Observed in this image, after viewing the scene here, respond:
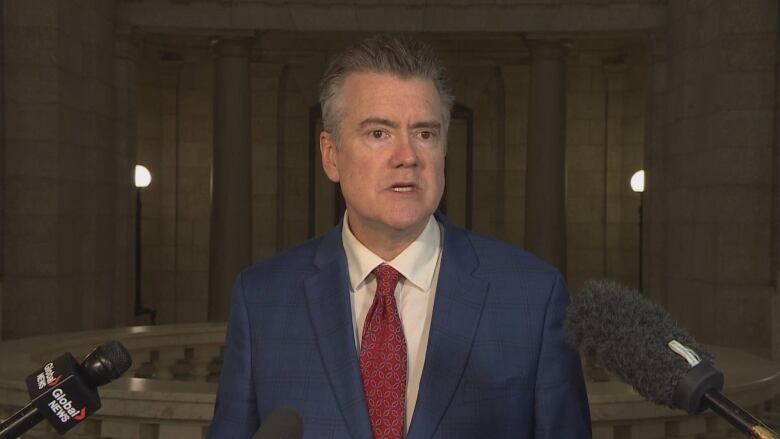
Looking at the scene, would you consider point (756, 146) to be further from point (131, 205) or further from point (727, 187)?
point (131, 205)

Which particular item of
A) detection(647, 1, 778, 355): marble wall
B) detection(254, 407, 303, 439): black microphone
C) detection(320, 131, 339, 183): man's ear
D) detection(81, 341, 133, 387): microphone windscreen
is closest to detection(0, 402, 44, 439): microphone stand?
detection(81, 341, 133, 387): microphone windscreen

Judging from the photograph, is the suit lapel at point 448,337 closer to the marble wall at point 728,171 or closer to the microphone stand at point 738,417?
the microphone stand at point 738,417

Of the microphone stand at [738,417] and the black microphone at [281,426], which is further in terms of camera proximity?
the microphone stand at [738,417]

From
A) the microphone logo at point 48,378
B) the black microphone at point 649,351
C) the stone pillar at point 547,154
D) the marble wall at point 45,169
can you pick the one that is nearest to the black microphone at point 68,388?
the microphone logo at point 48,378

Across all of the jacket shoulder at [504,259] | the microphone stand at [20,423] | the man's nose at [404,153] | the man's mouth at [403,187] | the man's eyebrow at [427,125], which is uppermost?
the man's eyebrow at [427,125]

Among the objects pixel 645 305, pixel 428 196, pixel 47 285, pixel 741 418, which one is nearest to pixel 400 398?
pixel 428 196

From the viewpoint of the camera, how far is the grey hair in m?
2.66

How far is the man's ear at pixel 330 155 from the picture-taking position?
2854mm

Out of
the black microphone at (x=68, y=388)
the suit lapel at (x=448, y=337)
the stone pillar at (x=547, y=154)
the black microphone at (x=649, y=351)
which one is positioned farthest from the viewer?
the stone pillar at (x=547, y=154)

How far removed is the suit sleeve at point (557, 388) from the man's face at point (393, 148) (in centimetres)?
46

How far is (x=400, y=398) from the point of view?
8.73 ft

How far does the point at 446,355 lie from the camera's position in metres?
2.62

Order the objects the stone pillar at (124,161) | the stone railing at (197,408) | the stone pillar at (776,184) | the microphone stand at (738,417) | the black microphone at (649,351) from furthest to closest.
→ 1. the stone pillar at (124,161)
2. the stone pillar at (776,184)
3. the stone railing at (197,408)
4. the black microphone at (649,351)
5. the microphone stand at (738,417)

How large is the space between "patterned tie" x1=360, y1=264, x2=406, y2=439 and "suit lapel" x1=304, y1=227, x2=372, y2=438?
50 millimetres
